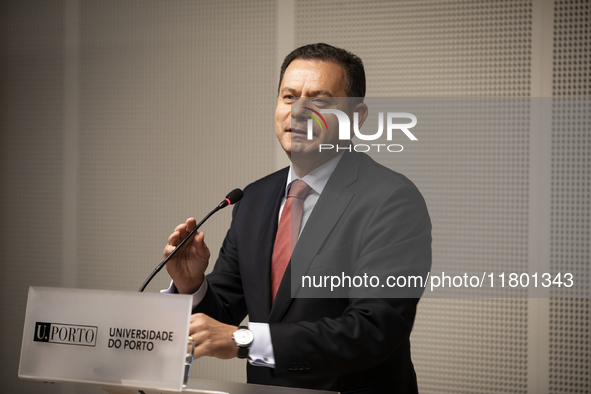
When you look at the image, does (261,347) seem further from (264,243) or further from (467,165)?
(467,165)

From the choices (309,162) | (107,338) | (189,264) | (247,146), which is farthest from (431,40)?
(107,338)

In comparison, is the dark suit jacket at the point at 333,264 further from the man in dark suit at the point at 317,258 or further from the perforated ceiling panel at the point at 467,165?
the perforated ceiling panel at the point at 467,165

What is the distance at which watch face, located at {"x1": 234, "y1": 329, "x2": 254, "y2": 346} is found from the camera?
1.14m

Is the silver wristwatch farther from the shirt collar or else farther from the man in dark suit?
Result: the shirt collar

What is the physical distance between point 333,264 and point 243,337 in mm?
483

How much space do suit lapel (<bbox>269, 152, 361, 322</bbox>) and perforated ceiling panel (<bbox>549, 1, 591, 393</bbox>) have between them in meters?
1.59

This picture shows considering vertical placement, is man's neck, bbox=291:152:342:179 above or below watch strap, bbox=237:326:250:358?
above

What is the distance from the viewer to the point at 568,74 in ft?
8.77

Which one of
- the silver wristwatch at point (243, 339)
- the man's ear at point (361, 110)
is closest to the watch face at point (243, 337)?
the silver wristwatch at point (243, 339)

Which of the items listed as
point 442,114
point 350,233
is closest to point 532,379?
point 442,114

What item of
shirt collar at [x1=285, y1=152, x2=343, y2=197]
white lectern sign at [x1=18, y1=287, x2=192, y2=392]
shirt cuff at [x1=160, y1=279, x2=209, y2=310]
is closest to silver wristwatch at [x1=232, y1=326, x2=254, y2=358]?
white lectern sign at [x1=18, y1=287, x2=192, y2=392]

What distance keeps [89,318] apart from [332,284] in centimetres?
70

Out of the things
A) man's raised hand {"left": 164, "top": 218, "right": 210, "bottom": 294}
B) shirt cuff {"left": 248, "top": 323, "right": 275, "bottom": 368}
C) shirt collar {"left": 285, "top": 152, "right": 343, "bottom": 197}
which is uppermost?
shirt collar {"left": 285, "top": 152, "right": 343, "bottom": 197}

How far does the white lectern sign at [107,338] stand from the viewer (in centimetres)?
100
